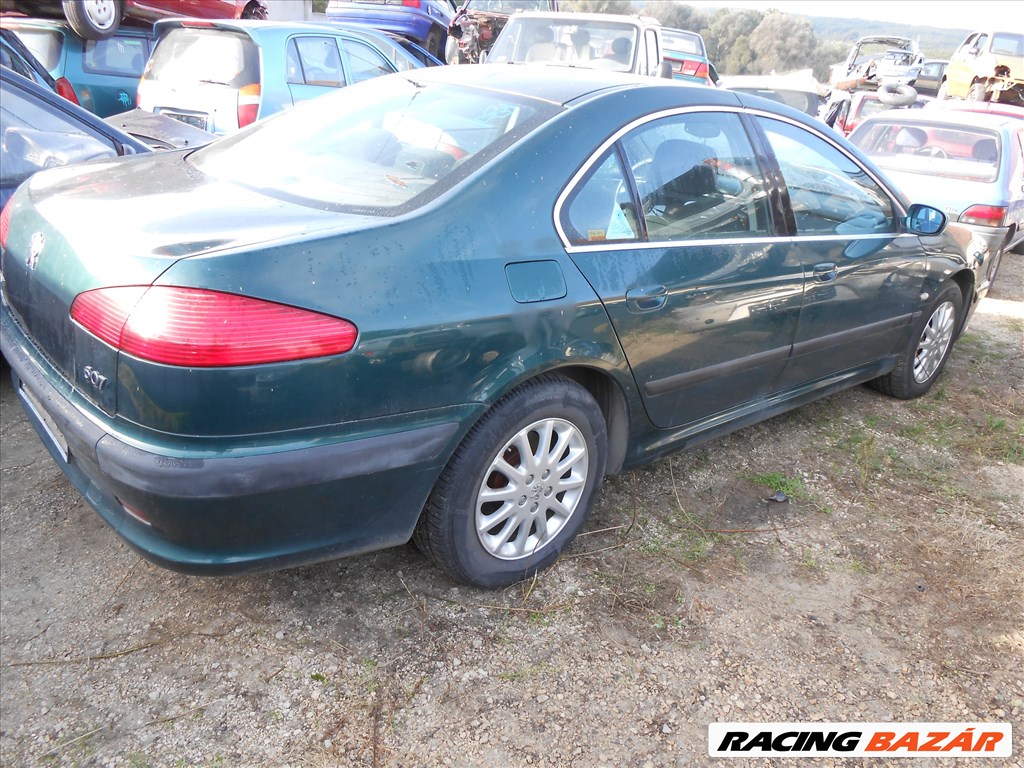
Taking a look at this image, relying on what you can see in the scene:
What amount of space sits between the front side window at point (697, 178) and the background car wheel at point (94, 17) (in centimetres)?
703

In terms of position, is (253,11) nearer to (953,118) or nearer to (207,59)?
(207,59)

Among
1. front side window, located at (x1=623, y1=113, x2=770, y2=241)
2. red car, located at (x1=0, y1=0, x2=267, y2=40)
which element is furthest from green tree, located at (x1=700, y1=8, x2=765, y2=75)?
front side window, located at (x1=623, y1=113, x2=770, y2=241)

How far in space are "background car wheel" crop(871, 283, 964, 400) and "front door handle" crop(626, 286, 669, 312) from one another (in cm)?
212

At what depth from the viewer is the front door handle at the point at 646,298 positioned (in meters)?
2.51

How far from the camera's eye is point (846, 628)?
256 cm

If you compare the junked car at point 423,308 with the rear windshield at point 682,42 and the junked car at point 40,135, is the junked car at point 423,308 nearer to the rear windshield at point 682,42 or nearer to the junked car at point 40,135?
the junked car at point 40,135

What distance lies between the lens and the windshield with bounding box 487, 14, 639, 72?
29.4 ft

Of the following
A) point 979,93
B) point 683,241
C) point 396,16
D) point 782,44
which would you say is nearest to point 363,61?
point 396,16

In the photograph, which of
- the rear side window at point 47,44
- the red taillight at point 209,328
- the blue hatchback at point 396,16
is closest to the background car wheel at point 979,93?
the blue hatchback at point 396,16

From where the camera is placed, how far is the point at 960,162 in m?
6.81

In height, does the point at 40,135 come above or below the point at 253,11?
below

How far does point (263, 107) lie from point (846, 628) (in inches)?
223

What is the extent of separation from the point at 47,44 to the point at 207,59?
98.3 inches

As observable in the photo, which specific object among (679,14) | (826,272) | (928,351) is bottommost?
(928,351)
